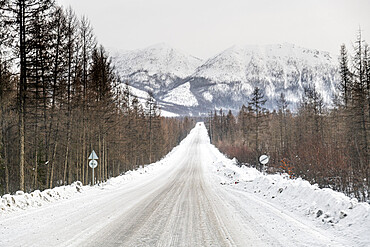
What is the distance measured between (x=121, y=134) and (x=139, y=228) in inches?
974

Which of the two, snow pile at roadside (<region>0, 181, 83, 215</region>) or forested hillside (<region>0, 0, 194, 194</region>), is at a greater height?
forested hillside (<region>0, 0, 194, 194</region>)

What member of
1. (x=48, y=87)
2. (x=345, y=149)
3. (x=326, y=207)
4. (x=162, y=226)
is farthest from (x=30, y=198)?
(x=345, y=149)

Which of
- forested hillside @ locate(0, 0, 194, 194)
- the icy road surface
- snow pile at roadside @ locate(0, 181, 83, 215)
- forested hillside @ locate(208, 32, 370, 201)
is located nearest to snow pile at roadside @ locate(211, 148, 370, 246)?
the icy road surface

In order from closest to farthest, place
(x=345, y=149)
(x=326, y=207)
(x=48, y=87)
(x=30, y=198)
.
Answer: (x=326, y=207)
(x=30, y=198)
(x=48, y=87)
(x=345, y=149)

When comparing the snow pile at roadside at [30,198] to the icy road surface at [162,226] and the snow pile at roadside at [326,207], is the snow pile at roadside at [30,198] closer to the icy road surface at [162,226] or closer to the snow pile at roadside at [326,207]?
the icy road surface at [162,226]

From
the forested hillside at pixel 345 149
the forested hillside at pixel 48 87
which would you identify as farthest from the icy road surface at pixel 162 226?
the forested hillside at pixel 345 149

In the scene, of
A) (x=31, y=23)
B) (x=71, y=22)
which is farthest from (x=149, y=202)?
(x=71, y=22)

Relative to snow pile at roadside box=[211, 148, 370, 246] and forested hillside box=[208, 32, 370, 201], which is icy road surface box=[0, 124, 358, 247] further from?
forested hillside box=[208, 32, 370, 201]

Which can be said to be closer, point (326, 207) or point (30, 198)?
point (326, 207)

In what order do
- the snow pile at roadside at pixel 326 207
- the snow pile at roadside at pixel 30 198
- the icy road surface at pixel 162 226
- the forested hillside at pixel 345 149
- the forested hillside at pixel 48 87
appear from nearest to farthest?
the icy road surface at pixel 162 226 < the snow pile at roadside at pixel 326 207 < the snow pile at roadside at pixel 30 198 < the forested hillside at pixel 48 87 < the forested hillside at pixel 345 149

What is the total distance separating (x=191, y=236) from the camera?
242 inches

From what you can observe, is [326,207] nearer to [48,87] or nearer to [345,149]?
[48,87]

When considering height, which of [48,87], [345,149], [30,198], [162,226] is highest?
[48,87]

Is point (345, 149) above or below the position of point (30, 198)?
above
